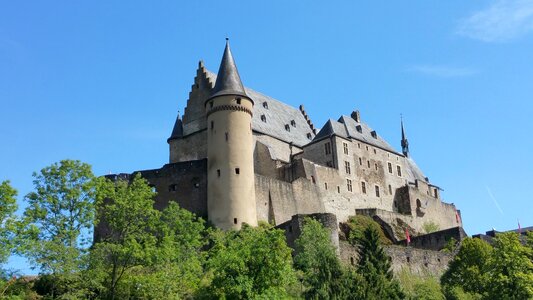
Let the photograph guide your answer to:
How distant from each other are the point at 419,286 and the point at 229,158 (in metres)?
17.0

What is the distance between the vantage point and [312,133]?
262 feet

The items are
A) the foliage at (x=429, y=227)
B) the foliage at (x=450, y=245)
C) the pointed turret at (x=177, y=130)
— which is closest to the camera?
the foliage at (x=450, y=245)

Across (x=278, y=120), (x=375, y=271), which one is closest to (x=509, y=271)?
(x=375, y=271)

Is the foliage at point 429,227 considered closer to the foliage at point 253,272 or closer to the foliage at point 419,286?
the foliage at point 419,286

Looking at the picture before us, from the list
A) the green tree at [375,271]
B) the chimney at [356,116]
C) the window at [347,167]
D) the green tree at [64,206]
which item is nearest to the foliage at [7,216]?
the green tree at [64,206]

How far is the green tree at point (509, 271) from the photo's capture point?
1770 inches

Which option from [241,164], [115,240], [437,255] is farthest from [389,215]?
[115,240]

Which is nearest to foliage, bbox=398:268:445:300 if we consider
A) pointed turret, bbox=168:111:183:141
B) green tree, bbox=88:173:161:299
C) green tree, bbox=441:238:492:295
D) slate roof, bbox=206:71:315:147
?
green tree, bbox=441:238:492:295

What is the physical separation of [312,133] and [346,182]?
10617 millimetres

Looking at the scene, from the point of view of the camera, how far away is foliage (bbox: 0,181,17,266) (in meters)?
31.5

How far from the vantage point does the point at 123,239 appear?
38.7m

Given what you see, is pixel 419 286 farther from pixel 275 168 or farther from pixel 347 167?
pixel 347 167

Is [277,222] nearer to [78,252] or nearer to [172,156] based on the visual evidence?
[172,156]

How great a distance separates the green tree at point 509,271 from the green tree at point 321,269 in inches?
Result: 406
